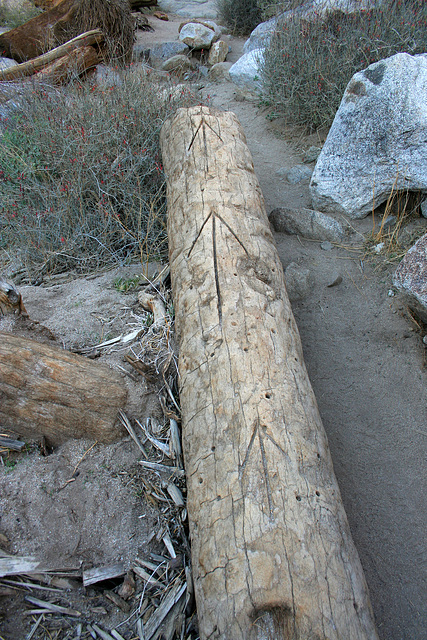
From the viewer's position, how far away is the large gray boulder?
374 cm

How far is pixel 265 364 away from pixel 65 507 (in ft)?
3.95

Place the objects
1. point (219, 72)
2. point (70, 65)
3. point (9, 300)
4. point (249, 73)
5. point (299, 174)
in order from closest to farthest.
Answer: point (9, 300)
point (299, 174)
point (70, 65)
point (249, 73)
point (219, 72)

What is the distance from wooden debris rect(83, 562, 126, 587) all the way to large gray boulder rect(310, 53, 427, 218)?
3.54 m

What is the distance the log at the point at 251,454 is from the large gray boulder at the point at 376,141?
5.57 feet

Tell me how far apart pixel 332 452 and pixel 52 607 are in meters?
1.67

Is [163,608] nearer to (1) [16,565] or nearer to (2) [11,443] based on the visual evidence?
(1) [16,565]

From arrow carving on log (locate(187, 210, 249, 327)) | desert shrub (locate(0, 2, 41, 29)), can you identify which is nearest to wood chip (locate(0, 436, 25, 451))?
arrow carving on log (locate(187, 210, 249, 327))

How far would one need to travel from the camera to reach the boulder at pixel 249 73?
20.7 ft

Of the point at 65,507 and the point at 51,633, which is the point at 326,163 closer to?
the point at 65,507

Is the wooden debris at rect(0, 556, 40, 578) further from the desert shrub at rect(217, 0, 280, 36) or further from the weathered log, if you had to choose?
the desert shrub at rect(217, 0, 280, 36)

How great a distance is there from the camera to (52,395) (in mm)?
2193

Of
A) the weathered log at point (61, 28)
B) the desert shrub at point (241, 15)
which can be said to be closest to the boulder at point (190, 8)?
the desert shrub at point (241, 15)

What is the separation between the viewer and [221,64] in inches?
310

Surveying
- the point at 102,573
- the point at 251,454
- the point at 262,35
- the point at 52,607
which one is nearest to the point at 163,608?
the point at 102,573
